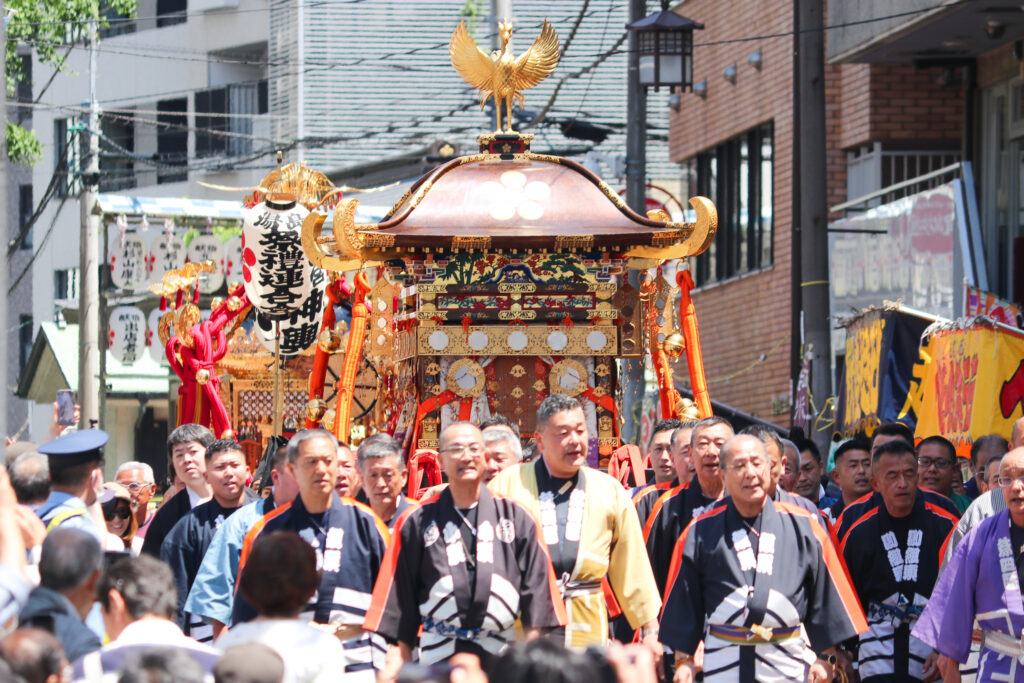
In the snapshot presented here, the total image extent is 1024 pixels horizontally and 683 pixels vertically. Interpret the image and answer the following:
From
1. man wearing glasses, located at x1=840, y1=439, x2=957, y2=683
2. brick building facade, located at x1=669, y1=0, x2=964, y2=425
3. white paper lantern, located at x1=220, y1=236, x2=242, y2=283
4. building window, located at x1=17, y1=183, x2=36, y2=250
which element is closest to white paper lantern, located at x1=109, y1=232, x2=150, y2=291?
white paper lantern, located at x1=220, y1=236, x2=242, y2=283

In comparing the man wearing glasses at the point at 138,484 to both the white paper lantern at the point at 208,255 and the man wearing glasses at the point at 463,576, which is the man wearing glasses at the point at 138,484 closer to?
the man wearing glasses at the point at 463,576

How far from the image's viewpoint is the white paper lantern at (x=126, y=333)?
2358 cm

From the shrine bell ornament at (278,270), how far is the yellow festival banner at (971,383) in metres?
6.08

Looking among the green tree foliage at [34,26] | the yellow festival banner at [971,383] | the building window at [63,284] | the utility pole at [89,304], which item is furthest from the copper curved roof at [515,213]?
the building window at [63,284]

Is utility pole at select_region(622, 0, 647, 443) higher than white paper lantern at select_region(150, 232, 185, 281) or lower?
higher

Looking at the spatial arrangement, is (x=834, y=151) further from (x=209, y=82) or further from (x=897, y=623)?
(x=209, y=82)

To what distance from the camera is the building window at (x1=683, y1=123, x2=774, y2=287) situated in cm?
2081

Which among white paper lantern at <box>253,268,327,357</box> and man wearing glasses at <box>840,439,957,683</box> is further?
white paper lantern at <box>253,268,327,357</box>

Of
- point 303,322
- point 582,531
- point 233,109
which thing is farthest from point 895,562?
point 233,109

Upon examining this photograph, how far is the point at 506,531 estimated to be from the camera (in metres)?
6.90

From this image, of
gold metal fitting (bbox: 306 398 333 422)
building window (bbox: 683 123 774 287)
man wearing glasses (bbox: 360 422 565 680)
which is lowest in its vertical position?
man wearing glasses (bbox: 360 422 565 680)

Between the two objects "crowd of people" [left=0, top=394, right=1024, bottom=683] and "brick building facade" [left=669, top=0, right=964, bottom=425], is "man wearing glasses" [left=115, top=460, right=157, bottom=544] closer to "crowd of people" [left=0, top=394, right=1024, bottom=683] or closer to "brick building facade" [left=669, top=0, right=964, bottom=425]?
"crowd of people" [left=0, top=394, right=1024, bottom=683]

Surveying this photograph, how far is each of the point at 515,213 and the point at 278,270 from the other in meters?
4.94

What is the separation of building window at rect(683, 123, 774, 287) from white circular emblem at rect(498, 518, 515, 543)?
14.0 metres
